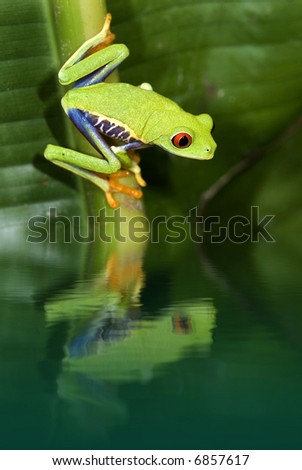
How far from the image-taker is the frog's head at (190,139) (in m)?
1.74

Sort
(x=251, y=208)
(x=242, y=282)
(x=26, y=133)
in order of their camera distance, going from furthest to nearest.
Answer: (x=251, y=208)
(x=26, y=133)
(x=242, y=282)

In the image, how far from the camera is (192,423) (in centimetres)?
60

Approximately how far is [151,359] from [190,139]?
1014mm

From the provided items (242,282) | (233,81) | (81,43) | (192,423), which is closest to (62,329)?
(192,423)

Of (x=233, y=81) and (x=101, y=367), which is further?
(x=233, y=81)

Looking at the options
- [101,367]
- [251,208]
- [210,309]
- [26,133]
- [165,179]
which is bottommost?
[251,208]

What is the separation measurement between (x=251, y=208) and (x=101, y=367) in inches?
56.0

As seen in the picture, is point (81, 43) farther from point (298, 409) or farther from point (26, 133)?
point (298, 409)

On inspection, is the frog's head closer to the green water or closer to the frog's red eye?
the frog's red eye

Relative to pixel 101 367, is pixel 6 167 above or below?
below

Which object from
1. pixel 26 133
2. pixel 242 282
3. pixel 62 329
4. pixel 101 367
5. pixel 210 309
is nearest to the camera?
pixel 101 367

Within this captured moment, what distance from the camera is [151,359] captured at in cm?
80
